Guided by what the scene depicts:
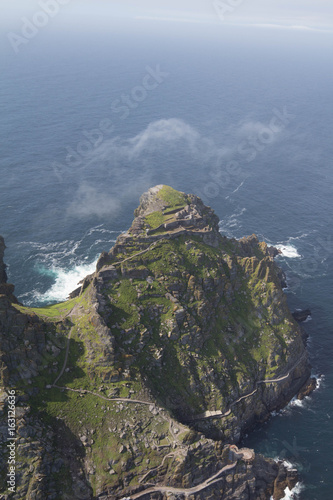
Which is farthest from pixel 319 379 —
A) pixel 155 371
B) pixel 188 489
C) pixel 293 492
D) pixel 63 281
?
pixel 63 281

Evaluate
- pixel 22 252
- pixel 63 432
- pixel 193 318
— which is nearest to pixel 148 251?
pixel 193 318

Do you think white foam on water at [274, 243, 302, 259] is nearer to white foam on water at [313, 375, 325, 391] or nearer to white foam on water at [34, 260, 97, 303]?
white foam on water at [313, 375, 325, 391]

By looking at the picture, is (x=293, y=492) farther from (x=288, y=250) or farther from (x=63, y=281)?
(x=288, y=250)

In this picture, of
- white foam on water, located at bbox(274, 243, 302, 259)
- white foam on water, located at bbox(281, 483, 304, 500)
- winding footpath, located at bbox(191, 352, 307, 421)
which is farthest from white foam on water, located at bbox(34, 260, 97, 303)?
white foam on water, located at bbox(281, 483, 304, 500)

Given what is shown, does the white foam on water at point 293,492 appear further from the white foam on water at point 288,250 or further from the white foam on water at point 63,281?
the white foam on water at point 288,250

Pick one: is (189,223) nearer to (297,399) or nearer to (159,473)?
(297,399)
